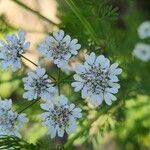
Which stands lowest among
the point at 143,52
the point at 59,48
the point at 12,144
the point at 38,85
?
the point at 12,144

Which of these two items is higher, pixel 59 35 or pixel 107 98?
pixel 59 35

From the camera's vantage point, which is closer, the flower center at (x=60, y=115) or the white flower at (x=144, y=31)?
the flower center at (x=60, y=115)

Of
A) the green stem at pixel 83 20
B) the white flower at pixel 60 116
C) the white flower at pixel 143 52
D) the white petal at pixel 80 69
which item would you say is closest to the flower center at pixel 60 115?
the white flower at pixel 60 116

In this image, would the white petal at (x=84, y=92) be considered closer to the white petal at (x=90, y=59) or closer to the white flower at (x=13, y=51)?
the white petal at (x=90, y=59)

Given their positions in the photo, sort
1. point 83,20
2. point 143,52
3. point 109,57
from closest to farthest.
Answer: point 83,20
point 109,57
point 143,52

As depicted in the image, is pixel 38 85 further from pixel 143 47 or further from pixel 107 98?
pixel 143 47

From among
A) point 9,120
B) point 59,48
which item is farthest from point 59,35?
point 9,120

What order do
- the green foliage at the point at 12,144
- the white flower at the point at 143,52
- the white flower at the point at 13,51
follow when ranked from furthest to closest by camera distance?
the white flower at the point at 143,52
the white flower at the point at 13,51
the green foliage at the point at 12,144

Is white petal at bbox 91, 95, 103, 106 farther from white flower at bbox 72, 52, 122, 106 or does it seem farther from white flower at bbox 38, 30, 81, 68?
white flower at bbox 38, 30, 81, 68

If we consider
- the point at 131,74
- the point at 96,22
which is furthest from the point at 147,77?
the point at 96,22
